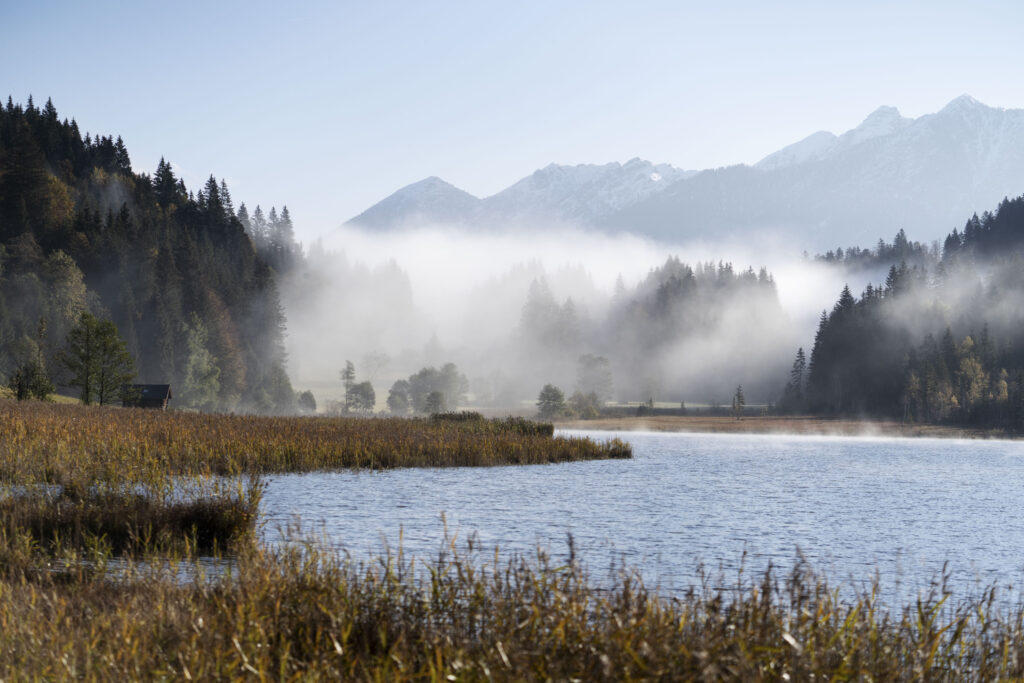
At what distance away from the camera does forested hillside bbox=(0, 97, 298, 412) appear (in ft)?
350

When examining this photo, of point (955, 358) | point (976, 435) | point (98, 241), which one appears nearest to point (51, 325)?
point (98, 241)

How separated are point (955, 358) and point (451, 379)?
105 m

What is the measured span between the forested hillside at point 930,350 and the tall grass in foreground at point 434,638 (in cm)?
13891

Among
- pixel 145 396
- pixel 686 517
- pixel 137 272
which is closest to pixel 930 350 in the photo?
pixel 145 396

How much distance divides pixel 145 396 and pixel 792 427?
9575 centimetres

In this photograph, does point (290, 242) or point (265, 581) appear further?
point (290, 242)

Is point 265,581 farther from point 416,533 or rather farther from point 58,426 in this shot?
point 58,426

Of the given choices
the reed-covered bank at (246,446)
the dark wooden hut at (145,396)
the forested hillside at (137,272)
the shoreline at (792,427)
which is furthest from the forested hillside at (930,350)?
the dark wooden hut at (145,396)

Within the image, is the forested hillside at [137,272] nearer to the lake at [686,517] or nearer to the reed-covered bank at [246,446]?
the reed-covered bank at [246,446]

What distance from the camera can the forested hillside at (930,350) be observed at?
13438 cm

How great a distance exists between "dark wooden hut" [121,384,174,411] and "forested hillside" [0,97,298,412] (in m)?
10.3

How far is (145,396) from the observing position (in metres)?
92.2

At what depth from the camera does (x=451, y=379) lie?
19788 centimetres

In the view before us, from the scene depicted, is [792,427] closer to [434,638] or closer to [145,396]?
[145,396]
